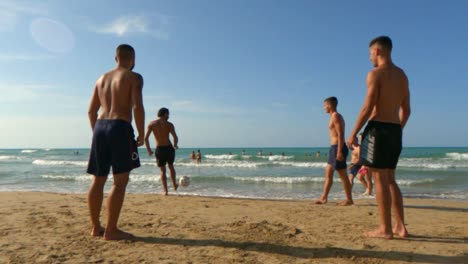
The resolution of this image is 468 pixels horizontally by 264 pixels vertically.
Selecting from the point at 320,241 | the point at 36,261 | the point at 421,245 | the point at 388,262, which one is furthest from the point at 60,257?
the point at 421,245

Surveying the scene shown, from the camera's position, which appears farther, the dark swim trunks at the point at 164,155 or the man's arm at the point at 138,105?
the dark swim trunks at the point at 164,155

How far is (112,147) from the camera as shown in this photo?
3.39 meters

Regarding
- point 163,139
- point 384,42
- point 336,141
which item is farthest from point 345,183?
point 163,139

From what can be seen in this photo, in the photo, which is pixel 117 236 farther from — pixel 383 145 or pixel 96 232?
pixel 383 145

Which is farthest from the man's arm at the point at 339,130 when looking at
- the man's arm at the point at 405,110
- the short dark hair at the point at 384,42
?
the short dark hair at the point at 384,42

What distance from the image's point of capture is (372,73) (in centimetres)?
353

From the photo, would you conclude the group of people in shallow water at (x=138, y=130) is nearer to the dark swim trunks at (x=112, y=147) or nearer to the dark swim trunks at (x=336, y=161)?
the dark swim trunks at (x=112, y=147)

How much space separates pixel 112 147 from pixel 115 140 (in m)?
0.08

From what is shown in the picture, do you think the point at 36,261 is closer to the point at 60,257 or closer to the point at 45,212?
the point at 60,257

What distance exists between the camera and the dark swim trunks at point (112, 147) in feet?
11.1

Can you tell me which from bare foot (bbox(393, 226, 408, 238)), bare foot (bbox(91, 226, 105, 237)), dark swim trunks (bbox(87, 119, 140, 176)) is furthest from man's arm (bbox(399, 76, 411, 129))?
bare foot (bbox(91, 226, 105, 237))

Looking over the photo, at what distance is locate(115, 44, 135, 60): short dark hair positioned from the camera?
12.0 feet

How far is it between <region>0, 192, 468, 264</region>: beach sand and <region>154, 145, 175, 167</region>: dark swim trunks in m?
2.01

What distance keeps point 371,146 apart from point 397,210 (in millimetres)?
848
